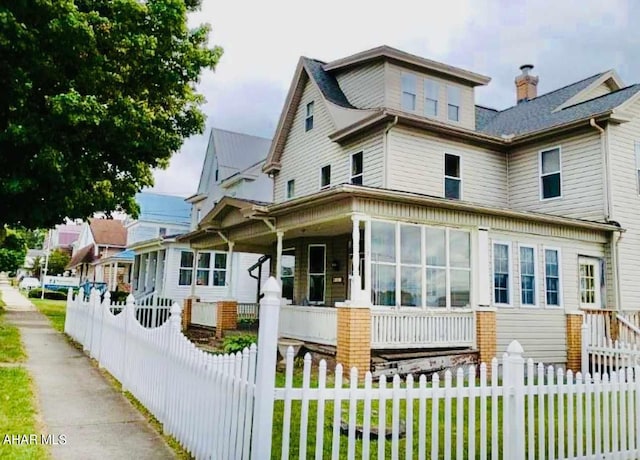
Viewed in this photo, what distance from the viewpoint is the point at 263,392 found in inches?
152

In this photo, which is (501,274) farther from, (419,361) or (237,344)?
(237,344)

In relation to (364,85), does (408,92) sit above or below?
below

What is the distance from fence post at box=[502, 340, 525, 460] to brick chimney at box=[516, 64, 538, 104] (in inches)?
734

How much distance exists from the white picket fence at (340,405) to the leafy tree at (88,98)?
24.0 feet

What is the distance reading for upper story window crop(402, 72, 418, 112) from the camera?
15.9m

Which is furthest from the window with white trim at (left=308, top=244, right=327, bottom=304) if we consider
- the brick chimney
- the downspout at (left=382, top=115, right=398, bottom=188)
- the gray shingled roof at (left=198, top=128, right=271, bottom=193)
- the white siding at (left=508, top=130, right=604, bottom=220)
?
the gray shingled roof at (left=198, top=128, right=271, bottom=193)

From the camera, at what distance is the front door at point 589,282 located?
13.8 metres

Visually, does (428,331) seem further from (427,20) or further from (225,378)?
(427,20)

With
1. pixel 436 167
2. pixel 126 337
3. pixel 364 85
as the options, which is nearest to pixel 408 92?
pixel 364 85

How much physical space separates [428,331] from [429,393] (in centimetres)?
653

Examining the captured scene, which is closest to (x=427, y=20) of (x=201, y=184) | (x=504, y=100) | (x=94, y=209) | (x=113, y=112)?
(x=113, y=112)

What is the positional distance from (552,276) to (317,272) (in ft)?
22.7

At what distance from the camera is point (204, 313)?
16609mm

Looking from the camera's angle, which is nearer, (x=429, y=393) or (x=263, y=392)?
(x=263, y=392)
